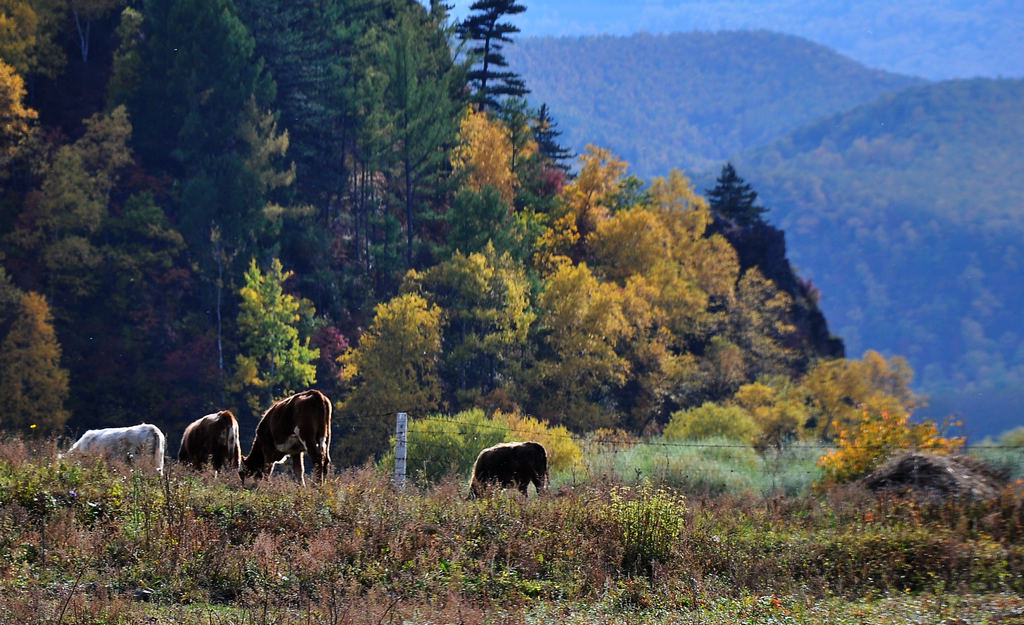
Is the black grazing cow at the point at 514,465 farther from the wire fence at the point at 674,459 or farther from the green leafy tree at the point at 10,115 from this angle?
the green leafy tree at the point at 10,115

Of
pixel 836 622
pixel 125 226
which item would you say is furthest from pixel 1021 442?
pixel 125 226

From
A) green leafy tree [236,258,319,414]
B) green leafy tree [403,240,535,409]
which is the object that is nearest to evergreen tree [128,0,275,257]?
green leafy tree [236,258,319,414]

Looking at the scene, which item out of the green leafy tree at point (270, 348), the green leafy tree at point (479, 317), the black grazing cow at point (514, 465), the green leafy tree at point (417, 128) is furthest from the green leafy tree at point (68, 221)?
the black grazing cow at point (514, 465)

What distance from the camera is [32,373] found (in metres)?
60.4

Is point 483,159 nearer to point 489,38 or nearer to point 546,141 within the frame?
point 489,38

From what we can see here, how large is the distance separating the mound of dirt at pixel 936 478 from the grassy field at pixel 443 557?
7.17 ft

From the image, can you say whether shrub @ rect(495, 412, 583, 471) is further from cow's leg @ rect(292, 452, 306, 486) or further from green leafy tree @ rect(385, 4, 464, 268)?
green leafy tree @ rect(385, 4, 464, 268)

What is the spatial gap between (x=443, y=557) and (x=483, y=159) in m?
70.9

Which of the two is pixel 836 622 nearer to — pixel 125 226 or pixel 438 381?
pixel 438 381

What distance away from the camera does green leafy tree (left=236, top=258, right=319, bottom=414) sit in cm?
6475

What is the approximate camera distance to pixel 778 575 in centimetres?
1459

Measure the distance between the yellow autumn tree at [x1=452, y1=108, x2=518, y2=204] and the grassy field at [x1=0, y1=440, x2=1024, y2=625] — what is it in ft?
218

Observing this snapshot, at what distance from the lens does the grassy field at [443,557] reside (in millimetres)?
11547

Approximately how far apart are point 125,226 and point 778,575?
64.0 m
